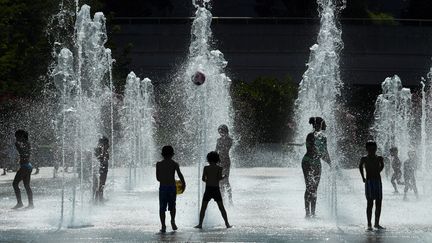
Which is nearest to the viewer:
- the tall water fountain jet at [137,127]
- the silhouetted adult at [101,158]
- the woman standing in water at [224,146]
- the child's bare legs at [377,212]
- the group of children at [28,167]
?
the child's bare legs at [377,212]

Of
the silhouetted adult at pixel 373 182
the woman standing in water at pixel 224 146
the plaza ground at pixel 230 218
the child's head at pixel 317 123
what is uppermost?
the child's head at pixel 317 123

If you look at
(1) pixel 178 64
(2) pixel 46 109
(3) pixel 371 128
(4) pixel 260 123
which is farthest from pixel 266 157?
(1) pixel 178 64

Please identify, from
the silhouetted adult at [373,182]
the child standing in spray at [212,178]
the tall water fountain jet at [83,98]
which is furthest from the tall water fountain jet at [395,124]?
the child standing in spray at [212,178]

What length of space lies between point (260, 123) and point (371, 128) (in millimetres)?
4902

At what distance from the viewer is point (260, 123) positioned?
46781 mm

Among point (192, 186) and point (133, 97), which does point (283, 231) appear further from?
point (133, 97)

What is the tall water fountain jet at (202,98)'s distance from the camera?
76.1ft

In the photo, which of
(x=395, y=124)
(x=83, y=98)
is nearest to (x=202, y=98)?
(x=83, y=98)

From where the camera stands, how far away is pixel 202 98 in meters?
24.8

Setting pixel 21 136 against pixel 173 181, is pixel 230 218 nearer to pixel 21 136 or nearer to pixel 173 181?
pixel 173 181

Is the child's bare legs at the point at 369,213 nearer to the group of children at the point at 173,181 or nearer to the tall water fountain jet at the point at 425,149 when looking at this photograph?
the group of children at the point at 173,181

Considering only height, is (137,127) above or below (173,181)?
above

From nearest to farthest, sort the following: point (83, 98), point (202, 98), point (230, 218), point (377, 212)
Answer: point (377, 212) < point (230, 218) < point (202, 98) < point (83, 98)

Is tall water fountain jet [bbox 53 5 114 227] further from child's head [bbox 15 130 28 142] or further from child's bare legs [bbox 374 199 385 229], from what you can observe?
child's bare legs [bbox 374 199 385 229]
